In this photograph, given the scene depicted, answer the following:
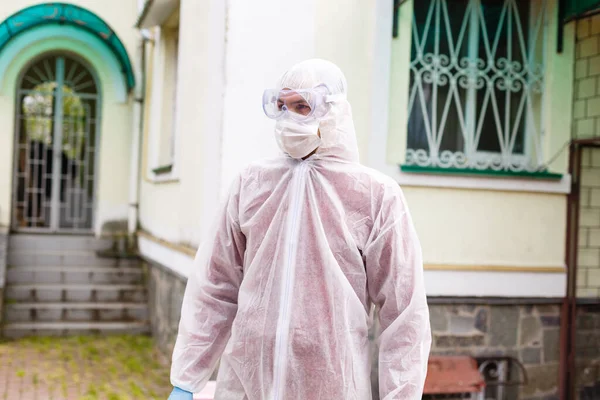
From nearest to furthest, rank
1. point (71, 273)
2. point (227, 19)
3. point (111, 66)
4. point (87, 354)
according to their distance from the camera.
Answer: point (227, 19) < point (87, 354) < point (71, 273) < point (111, 66)

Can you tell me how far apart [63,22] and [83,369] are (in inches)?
190

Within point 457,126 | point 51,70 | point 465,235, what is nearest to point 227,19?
point 457,126

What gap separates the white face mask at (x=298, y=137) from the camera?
7.88ft

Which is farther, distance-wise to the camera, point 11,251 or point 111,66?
point 111,66

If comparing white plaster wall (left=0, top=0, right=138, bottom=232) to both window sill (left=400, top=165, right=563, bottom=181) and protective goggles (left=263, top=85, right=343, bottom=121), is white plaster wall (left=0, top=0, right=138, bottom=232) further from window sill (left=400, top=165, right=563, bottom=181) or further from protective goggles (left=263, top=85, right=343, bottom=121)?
protective goggles (left=263, top=85, right=343, bottom=121)

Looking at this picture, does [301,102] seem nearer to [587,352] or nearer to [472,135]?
[472,135]

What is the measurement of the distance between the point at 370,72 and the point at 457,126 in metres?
0.80

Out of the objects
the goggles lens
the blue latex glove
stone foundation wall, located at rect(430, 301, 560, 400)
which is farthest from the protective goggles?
stone foundation wall, located at rect(430, 301, 560, 400)

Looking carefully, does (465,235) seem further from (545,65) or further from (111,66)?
(111,66)

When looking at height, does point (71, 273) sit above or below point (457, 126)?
below

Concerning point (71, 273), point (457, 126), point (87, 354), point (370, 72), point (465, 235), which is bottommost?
point (87, 354)

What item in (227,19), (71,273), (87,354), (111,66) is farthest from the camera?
(111,66)

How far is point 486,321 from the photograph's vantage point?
5.37 metres

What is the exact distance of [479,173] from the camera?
5.31 metres
